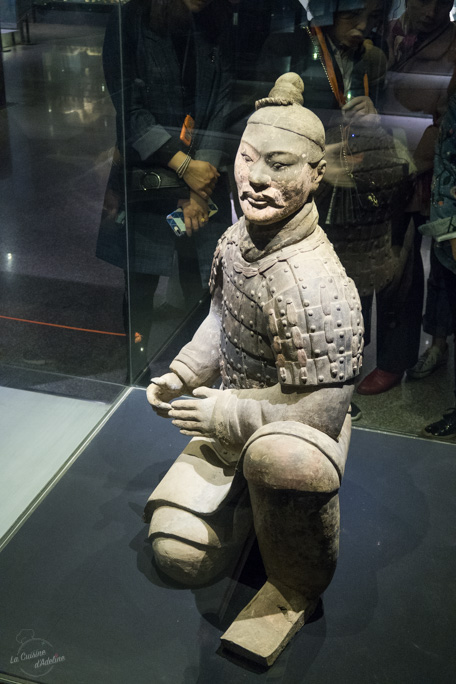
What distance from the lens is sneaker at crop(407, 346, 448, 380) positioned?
9.21ft

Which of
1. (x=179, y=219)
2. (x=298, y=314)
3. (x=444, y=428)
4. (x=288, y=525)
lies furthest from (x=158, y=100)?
(x=444, y=428)

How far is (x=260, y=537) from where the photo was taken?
175cm

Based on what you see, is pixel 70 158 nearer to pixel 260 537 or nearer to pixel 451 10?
pixel 451 10

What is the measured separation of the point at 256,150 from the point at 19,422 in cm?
161

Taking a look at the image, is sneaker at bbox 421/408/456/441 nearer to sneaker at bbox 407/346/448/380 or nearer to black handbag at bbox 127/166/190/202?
sneaker at bbox 407/346/448/380

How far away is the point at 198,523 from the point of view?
1.86 meters

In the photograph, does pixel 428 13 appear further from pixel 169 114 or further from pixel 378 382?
pixel 378 382

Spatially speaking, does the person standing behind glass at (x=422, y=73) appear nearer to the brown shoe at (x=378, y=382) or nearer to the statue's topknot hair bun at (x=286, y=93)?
the brown shoe at (x=378, y=382)

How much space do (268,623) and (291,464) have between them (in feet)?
1.51

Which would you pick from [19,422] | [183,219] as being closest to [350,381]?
[183,219]

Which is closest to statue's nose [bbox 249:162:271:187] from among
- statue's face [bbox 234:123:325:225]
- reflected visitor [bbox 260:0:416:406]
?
statue's face [bbox 234:123:325:225]

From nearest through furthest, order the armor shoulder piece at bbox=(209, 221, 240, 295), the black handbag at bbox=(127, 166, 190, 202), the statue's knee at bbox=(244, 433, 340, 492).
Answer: the statue's knee at bbox=(244, 433, 340, 492) → the armor shoulder piece at bbox=(209, 221, 240, 295) → the black handbag at bbox=(127, 166, 190, 202)

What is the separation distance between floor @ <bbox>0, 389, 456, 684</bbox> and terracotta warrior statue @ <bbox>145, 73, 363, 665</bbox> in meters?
0.09

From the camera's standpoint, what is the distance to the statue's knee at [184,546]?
1.84 meters
